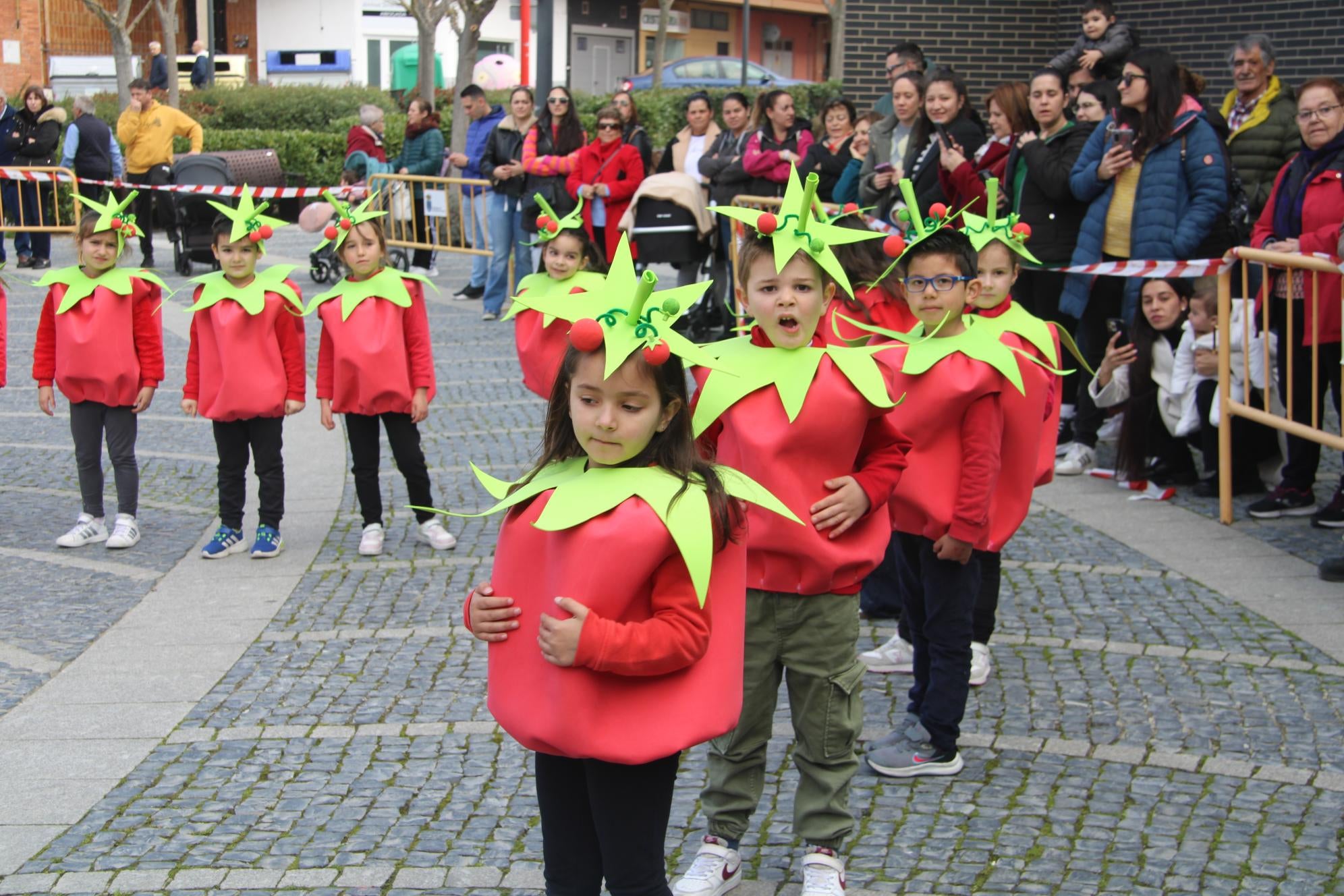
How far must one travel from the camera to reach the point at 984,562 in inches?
199

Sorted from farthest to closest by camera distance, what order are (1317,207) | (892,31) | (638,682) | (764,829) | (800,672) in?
(892,31)
(1317,207)
(764,829)
(800,672)
(638,682)

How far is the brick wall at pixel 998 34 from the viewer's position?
13.0 metres

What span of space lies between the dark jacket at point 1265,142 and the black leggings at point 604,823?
712cm

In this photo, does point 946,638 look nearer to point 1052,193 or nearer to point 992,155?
point 1052,193

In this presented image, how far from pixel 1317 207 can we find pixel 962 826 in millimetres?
4772

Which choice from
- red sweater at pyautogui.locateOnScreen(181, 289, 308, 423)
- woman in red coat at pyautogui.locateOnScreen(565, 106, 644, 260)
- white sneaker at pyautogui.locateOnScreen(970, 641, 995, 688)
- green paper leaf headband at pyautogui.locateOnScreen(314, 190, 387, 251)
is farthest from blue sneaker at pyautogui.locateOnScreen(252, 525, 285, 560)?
woman in red coat at pyautogui.locateOnScreen(565, 106, 644, 260)

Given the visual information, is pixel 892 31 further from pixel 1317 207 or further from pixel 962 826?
pixel 962 826

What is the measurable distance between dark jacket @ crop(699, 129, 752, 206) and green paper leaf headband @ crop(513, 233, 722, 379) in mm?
9088

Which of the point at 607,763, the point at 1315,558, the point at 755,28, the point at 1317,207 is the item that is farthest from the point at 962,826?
the point at 755,28

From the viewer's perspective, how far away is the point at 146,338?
287 inches

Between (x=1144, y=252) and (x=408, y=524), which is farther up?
(x=1144, y=252)

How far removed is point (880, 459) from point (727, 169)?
867 cm

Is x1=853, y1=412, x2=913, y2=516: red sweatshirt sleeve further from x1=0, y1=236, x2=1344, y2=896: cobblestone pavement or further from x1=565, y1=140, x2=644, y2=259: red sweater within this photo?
x1=565, y1=140, x2=644, y2=259: red sweater

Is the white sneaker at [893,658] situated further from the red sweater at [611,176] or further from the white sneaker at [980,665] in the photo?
the red sweater at [611,176]
